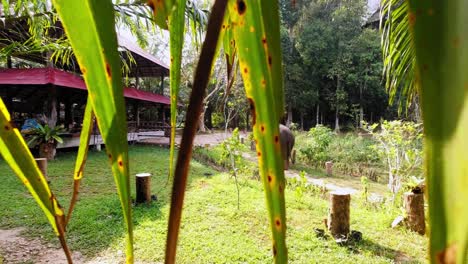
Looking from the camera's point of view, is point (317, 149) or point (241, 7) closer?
point (241, 7)

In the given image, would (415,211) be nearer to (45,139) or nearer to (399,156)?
(399,156)

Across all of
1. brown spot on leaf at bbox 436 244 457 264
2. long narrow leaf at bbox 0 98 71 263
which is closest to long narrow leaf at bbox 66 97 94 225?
long narrow leaf at bbox 0 98 71 263

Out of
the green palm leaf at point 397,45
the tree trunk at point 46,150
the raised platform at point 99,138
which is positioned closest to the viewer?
the green palm leaf at point 397,45

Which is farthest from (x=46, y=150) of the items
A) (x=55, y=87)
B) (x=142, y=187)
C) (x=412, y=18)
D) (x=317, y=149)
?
(x=412, y=18)

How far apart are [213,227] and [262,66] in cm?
350

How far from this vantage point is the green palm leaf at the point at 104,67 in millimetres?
179

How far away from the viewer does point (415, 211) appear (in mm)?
3566

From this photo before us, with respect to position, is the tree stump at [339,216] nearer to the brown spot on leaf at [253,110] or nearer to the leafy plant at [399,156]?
the leafy plant at [399,156]

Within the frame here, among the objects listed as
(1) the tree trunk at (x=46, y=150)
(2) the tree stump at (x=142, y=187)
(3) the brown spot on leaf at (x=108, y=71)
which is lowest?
(2) the tree stump at (x=142, y=187)

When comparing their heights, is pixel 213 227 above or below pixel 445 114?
below

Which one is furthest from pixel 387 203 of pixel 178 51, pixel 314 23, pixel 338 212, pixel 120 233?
pixel 314 23

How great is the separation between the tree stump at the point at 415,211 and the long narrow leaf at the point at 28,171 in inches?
159

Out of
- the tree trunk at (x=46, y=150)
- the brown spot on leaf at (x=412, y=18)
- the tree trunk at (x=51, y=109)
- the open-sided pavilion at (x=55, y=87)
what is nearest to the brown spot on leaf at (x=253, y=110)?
the brown spot on leaf at (x=412, y=18)

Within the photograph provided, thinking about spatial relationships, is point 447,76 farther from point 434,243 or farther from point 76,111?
point 76,111
